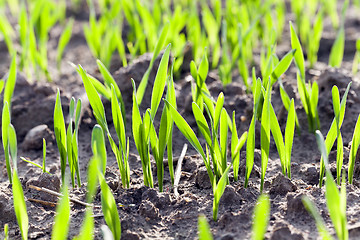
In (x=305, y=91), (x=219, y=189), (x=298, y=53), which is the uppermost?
(x=298, y=53)

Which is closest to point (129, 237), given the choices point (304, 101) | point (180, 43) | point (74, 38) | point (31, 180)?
point (31, 180)

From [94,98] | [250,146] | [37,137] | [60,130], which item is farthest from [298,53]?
[37,137]

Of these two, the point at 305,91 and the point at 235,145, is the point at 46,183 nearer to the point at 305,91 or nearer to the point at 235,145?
the point at 235,145

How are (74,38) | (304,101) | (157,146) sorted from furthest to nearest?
1. (74,38)
2. (304,101)
3. (157,146)

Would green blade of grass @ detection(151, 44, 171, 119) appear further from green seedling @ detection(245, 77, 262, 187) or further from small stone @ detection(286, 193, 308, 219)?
small stone @ detection(286, 193, 308, 219)

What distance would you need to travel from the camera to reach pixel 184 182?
1570 mm

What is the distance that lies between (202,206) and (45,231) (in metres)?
0.41

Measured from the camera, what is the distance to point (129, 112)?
202cm

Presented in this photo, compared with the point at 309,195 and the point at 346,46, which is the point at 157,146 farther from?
the point at 346,46

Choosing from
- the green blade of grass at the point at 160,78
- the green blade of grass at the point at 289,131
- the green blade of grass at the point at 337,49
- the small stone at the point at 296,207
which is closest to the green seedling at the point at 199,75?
the green blade of grass at the point at 160,78

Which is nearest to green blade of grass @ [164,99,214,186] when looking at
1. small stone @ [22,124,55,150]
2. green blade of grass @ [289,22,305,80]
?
green blade of grass @ [289,22,305,80]

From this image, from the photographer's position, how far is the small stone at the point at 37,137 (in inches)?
74.2

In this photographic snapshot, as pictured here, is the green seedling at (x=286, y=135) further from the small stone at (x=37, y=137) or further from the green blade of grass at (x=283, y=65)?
the small stone at (x=37, y=137)

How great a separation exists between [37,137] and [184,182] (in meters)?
0.63
